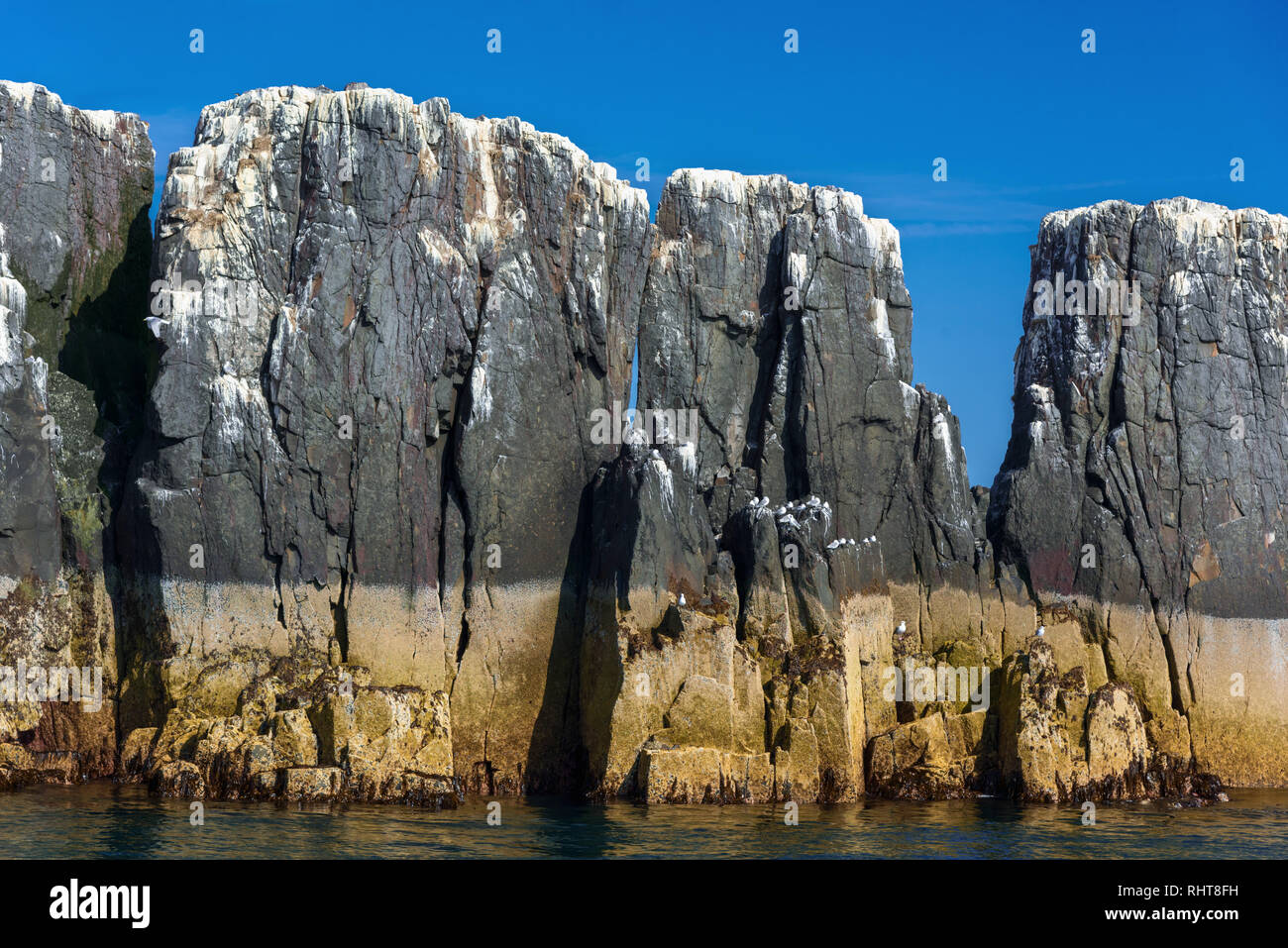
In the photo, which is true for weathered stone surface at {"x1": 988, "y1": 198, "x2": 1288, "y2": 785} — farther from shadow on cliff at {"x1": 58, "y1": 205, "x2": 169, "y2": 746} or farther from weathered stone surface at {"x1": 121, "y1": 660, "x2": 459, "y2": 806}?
shadow on cliff at {"x1": 58, "y1": 205, "x2": 169, "y2": 746}

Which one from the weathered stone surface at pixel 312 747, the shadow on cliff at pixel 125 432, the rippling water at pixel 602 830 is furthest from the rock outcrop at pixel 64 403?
the weathered stone surface at pixel 312 747

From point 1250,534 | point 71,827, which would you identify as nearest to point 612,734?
point 71,827

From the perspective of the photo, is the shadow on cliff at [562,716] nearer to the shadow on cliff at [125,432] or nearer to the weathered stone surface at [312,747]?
the weathered stone surface at [312,747]

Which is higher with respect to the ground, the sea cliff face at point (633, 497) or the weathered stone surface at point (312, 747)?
the sea cliff face at point (633, 497)

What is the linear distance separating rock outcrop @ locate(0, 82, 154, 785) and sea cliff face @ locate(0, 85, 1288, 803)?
0.93ft

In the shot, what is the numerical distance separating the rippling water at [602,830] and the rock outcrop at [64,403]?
2.57m

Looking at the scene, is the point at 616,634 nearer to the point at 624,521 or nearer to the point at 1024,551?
the point at 624,521

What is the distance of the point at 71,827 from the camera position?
36500 mm

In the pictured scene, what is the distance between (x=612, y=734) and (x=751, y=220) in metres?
17.4

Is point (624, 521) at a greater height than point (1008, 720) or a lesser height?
greater

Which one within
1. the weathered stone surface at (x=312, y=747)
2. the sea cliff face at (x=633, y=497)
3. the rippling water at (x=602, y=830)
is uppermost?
the sea cliff face at (x=633, y=497)

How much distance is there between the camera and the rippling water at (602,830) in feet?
115

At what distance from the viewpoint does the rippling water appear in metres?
35.1

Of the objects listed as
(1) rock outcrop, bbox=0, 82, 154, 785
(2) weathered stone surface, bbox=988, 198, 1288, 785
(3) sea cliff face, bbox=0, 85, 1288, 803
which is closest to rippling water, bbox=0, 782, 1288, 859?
(3) sea cliff face, bbox=0, 85, 1288, 803
